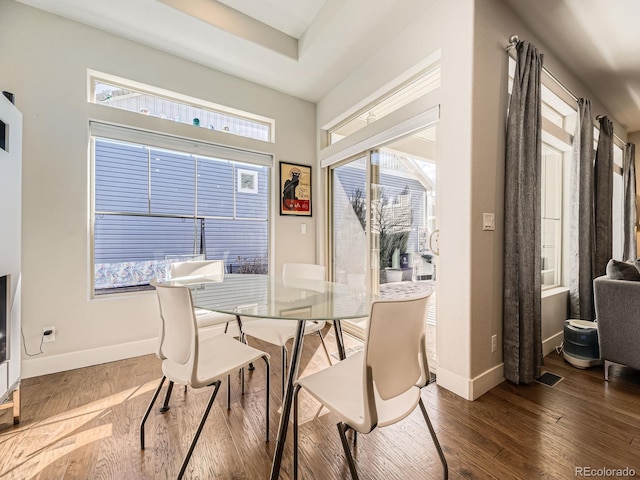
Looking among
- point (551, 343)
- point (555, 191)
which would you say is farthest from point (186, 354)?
point (555, 191)

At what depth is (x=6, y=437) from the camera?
1480 millimetres

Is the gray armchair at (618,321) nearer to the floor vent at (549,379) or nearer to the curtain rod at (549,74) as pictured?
the floor vent at (549,379)

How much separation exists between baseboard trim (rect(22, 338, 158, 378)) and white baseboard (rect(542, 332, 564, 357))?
375 centimetres

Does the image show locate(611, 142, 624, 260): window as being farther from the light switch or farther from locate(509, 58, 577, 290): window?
the light switch

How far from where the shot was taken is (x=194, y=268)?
2432mm

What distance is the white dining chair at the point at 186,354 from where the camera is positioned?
1166mm

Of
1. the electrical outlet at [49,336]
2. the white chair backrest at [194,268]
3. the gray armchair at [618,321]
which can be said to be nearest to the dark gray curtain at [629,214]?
the gray armchair at [618,321]

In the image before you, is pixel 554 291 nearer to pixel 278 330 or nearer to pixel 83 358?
pixel 278 330

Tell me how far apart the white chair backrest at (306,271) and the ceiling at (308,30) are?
2102mm

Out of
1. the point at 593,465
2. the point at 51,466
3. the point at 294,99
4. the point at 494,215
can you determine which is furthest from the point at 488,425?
the point at 294,99

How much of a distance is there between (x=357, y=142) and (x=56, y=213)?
2.81 metres

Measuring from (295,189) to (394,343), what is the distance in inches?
109

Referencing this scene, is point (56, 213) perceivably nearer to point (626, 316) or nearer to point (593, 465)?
point (593, 465)

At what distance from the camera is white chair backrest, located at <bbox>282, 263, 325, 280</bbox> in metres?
2.47
